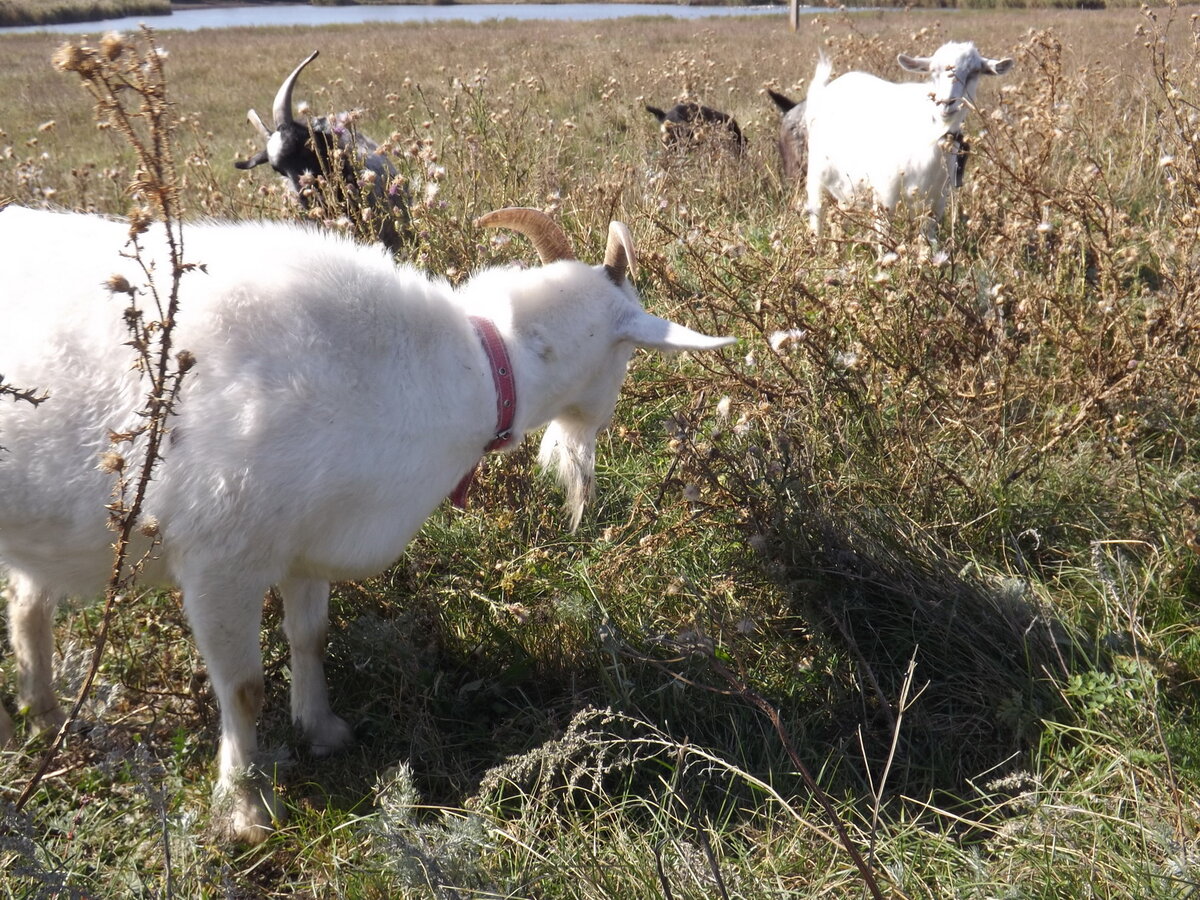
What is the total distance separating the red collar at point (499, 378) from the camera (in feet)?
9.04

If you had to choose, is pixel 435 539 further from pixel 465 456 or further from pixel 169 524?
pixel 169 524

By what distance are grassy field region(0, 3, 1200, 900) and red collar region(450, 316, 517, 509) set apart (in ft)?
1.59

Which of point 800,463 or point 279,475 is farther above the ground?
point 279,475

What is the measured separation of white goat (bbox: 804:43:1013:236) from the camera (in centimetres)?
551

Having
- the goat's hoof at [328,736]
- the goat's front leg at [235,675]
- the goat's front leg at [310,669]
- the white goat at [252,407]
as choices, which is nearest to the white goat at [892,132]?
the white goat at [252,407]

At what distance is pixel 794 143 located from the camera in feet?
24.4

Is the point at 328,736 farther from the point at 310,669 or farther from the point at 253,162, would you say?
the point at 253,162

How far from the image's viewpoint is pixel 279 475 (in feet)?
7.65

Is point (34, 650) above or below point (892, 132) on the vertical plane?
below

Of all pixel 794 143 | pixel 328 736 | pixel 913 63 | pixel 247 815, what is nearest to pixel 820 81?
pixel 794 143

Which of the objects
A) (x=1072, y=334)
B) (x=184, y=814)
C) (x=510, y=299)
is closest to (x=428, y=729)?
(x=184, y=814)

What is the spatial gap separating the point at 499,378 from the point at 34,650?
169 cm

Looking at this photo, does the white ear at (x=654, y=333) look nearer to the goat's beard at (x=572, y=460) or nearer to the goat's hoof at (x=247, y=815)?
the goat's beard at (x=572, y=460)

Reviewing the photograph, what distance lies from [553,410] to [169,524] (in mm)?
1169
